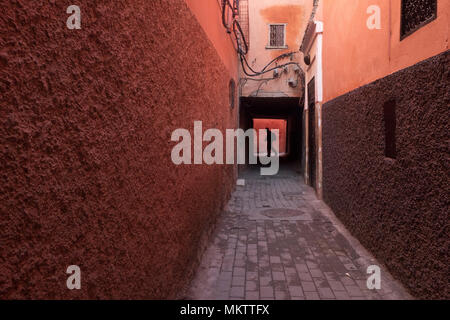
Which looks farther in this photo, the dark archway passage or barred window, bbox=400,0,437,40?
the dark archway passage

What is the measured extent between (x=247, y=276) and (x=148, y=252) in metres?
1.87

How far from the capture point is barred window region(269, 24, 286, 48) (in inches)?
520

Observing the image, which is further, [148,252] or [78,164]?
[148,252]

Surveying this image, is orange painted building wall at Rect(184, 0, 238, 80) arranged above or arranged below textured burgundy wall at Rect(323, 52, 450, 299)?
above

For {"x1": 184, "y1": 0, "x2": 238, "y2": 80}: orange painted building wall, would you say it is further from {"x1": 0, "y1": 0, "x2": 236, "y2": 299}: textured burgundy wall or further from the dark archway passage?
the dark archway passage

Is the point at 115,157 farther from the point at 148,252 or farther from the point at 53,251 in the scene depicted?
Result: the point at 148,252

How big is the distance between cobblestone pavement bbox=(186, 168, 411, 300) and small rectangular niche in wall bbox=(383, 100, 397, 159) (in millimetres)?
1437

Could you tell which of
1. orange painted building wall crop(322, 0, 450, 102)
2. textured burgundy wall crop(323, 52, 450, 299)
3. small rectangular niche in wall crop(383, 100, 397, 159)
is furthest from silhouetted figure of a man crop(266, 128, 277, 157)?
small rectangular niche in wall crop(383, 100, 397, 159)

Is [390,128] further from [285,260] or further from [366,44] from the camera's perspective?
[285,260]

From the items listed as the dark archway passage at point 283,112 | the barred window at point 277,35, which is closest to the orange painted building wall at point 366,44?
the barred window at point 277,35

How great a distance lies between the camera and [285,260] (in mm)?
4441

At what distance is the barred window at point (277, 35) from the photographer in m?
13.2

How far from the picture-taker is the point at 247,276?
3941 millimetres

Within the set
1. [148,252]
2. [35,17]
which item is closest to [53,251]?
[35,17]
